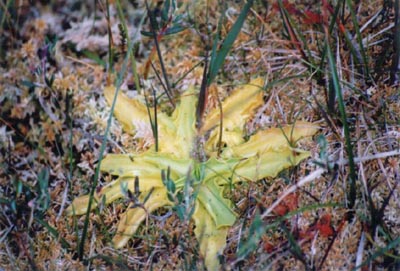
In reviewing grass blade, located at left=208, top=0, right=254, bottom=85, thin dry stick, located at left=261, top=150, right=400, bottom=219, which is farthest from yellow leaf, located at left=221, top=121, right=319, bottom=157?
grass blade, located at left=208, top=0, right=254, bottom=85

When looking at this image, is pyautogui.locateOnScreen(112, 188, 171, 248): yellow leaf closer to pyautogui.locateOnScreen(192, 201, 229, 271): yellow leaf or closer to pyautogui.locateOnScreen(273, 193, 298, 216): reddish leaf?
pyautogui.locateOnScreen(192, 201, 229, 271): yellow leaf

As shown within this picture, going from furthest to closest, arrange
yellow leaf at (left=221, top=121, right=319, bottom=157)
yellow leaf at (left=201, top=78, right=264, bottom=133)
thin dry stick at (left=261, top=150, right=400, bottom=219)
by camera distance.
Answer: yellow leaf at (left=201, top=78, right=264, bottom=133) → yellow leaf at (left=221, top=121, right=319, bottom=157) → thin dry stick at (left=261, top=150, right=400, bottom=219)

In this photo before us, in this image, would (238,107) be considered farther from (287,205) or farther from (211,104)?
(287,205)

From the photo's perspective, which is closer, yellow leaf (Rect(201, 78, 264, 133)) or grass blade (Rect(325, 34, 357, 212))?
grass blade (Rect(325, 34, 357, 212))

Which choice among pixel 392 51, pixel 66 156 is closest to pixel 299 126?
pixel 392 51

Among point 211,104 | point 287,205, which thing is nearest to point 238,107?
point 211,104

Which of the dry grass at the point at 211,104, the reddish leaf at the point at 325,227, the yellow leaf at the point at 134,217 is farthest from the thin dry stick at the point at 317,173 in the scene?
the yellow leaf at the point at 134,217
